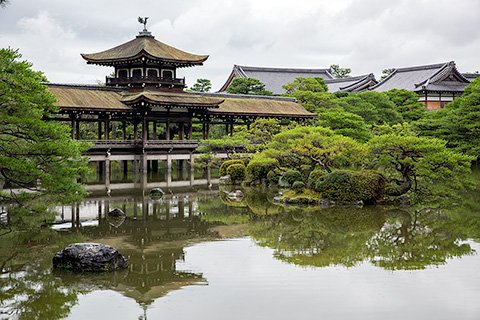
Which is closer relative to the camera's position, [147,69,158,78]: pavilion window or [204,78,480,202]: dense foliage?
[204,78,480,202]: dense foliage

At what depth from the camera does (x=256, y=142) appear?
34469 mm

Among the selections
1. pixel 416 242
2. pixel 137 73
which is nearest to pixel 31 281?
pixel 416 242

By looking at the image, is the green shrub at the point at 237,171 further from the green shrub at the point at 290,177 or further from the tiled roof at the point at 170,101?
the tiled roof at the point at 170,101

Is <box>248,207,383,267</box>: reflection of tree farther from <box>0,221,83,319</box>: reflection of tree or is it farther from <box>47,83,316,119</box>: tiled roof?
<box>47,83,316,119</box>: tiled roof

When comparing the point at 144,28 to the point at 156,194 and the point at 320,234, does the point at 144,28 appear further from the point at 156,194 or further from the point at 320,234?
the point at 320,234

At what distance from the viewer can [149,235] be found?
1516 centimetres

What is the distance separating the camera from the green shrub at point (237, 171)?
2992 cm

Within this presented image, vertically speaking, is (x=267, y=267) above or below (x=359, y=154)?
below

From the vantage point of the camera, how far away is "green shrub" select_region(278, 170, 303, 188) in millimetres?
24562

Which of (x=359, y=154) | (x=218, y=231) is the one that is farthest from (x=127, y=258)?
(x=359, y=154)

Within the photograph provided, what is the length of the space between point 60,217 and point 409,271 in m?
11.9

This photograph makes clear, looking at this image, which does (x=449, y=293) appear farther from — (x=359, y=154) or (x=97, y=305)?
(x=359, y=154)

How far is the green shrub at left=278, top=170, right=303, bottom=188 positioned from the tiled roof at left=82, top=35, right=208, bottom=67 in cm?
1426

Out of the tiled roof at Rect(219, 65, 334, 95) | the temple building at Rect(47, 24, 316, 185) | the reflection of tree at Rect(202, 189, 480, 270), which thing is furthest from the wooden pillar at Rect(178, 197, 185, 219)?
the tiled roof at Rect(219, 65, 334, 95)
